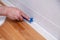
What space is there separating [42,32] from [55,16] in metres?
0.20

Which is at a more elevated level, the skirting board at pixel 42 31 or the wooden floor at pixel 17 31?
the skirting board at pixel 42 31

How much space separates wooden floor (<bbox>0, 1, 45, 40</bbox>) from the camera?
3.43 feet

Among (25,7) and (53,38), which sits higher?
(25,7)

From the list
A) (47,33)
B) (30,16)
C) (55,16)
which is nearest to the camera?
(55,16)

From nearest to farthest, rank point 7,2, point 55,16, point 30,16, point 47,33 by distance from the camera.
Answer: point 55,16, point 47,33, point 30,16, point 7,2

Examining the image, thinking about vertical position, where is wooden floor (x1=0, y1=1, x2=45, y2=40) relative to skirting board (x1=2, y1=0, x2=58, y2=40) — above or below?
below

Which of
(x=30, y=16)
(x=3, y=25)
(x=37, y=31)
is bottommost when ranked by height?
(x=3, y=25)

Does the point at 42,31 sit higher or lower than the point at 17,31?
higher

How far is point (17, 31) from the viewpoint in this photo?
3.61ft

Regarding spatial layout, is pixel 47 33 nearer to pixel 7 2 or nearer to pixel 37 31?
pixel 37 31

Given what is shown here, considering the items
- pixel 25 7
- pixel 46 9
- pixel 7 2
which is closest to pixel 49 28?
pixel 46 9

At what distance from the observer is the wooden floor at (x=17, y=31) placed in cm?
105

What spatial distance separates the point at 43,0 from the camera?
1000mm

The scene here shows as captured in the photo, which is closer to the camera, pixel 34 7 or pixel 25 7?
pixel 34 7
